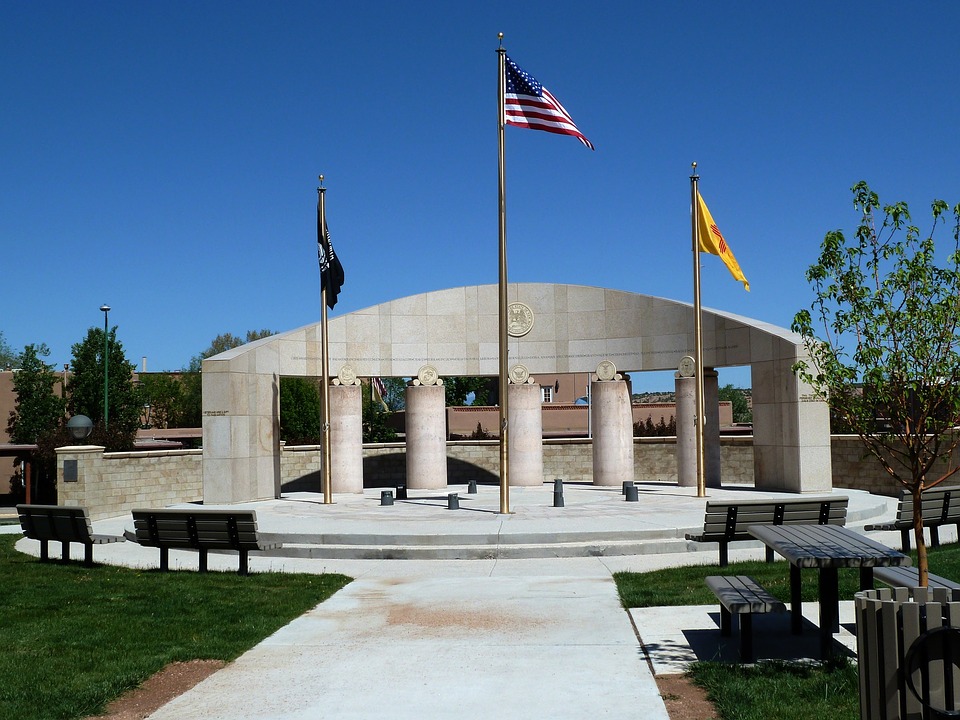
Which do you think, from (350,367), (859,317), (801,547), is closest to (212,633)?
(801,547)

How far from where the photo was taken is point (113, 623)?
384 inches

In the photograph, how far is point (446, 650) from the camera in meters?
8.62

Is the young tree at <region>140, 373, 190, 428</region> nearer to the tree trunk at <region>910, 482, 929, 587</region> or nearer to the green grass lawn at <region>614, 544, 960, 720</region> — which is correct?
the green grass lawn at <region>614, 544, 960, 720</region>

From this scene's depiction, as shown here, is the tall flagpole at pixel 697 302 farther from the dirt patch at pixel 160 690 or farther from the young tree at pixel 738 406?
Result: the young tree at pixel 738 406

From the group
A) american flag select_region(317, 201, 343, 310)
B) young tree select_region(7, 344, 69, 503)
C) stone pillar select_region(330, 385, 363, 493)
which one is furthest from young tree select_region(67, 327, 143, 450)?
american flag select_region(317, 201, 343, 310)

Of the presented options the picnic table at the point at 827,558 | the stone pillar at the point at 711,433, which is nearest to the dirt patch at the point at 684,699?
the picnic table at the point at 827,558

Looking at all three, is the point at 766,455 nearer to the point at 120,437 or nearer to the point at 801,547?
the point at 801,547

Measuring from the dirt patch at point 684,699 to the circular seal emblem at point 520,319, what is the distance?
2247 centimetres

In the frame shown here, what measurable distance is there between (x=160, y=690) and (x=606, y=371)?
70.2 ft

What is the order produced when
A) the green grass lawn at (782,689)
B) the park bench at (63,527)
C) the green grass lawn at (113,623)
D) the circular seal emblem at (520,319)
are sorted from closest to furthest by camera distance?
1. the green grass lawn at (782,689)
2. the green grass lawn at (113,623)
3. the park bench at (63,527)
4. the circular seal emblem at (520,319)

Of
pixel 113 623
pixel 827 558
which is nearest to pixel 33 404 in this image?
pixel 113 623

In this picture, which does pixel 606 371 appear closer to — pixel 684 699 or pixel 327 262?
pixel 327 262

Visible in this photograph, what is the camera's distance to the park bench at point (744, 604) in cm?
747

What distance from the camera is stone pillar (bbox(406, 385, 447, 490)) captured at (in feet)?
91.9
